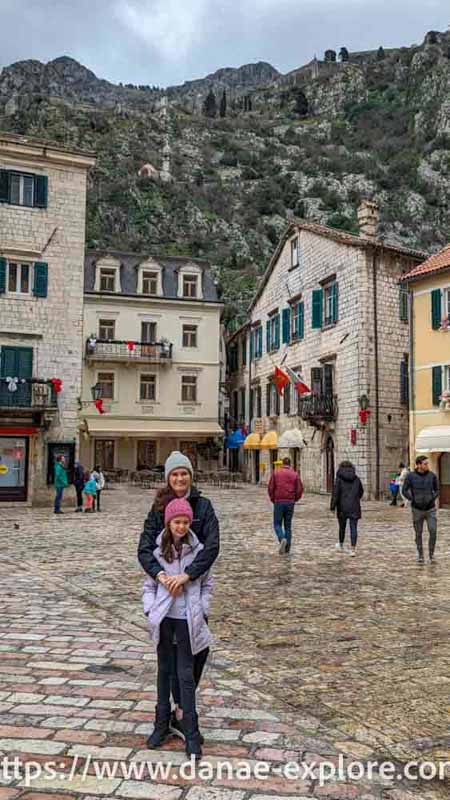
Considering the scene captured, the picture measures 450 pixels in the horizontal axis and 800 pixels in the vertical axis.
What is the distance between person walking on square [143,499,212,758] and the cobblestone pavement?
Answer: 19cm

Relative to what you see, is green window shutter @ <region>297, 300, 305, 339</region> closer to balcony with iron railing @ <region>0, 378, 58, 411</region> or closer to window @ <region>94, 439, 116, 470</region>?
window @ <region>94, 439, 116, 470</region>

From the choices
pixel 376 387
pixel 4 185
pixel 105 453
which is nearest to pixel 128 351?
pixel 105 453

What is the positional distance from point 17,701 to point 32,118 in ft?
323

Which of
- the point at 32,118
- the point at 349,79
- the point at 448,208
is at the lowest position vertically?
the point at 448,208

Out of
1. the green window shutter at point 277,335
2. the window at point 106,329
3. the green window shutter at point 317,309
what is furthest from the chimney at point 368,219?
the window at point 106,329

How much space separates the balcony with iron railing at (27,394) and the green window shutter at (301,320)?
1445cm

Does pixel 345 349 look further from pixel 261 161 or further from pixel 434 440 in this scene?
pixel 261 161

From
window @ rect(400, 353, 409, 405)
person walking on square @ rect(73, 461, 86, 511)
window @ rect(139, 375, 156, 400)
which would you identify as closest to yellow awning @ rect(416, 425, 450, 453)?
window @ rect(400, 353, 409, 405)

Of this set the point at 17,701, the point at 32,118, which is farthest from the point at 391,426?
the point at 32,118

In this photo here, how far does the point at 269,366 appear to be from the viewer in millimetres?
37938

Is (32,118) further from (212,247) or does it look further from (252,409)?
(252,409)

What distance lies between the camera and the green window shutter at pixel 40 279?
23.5m

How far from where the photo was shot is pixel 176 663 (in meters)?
3.91

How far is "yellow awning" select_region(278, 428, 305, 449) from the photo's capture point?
100 feet
